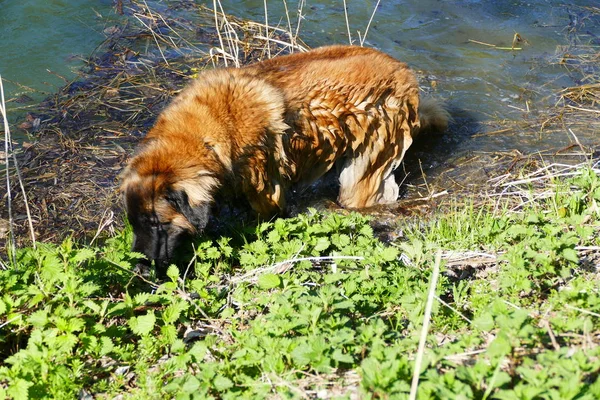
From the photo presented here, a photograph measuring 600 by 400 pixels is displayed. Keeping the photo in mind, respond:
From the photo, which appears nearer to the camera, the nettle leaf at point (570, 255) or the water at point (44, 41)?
the nettle leaf at point (570, 255)

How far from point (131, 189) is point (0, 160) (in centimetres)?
300

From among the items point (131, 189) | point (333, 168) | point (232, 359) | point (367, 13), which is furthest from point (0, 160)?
point (367, 13)

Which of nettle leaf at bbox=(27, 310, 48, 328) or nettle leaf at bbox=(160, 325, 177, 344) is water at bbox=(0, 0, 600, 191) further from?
nettle leaf at bbox=(27, 310, 48, 328)

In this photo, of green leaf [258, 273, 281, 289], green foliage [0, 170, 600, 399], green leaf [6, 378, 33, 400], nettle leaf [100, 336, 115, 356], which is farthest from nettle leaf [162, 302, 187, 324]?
green leaf [6, 378, 33, 400]

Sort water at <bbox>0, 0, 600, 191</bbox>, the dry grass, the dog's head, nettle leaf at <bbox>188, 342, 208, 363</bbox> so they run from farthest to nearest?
1. water at <bbox>0, 0, 600, 191</bbox>
2. the dry grass
3. the dog's head
4. nettle leaf at <bbox>188, 342, 208, 363</bbox>

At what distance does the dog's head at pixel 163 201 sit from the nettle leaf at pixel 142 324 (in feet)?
3.27

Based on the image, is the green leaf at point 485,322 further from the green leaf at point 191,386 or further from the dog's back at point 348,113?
the dog's back at point 348,113

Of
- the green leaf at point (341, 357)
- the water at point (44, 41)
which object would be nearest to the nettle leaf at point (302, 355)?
the green leaf at point (341, 357)

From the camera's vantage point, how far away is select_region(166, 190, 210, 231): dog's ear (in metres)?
4.99

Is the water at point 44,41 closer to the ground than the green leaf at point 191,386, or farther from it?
farther from it

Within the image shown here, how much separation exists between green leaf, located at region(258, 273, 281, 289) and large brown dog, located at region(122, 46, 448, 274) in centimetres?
101

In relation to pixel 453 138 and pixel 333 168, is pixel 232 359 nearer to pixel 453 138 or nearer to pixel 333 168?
pixel 333 168

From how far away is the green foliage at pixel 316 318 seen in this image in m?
3.13

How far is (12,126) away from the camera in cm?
785
